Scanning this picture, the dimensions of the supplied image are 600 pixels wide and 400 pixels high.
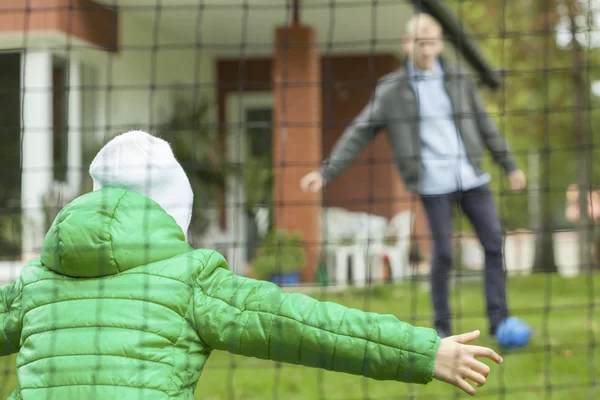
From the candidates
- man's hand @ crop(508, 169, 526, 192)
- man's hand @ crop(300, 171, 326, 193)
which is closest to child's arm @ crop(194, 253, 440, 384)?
man's hand @ crop(300, 171, 326, 193)

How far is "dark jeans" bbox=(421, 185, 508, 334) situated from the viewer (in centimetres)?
426

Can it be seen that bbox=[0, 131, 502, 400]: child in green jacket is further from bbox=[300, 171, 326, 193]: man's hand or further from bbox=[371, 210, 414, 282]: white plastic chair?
bbox=[371, 210, 414, 282]: white plastic chair

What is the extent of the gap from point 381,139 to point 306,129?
2140 mm

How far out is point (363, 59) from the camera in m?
10.5

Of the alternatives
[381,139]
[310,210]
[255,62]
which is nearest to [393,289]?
[310,210]

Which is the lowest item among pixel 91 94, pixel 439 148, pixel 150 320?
pixel 150 320

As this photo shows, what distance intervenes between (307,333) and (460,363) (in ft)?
1.15

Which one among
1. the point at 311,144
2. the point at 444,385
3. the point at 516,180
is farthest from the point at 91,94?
the point at 444,385

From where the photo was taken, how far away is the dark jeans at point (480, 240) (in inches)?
168

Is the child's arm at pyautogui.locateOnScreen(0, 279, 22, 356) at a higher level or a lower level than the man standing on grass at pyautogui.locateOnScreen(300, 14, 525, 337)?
lower

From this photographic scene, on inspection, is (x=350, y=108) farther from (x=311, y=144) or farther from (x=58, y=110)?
(x=58, y=110)

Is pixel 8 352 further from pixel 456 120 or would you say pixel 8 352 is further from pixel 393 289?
pixel 393 289

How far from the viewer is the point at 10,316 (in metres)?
2.17

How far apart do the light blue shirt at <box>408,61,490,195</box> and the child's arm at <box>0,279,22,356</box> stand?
249 cm
